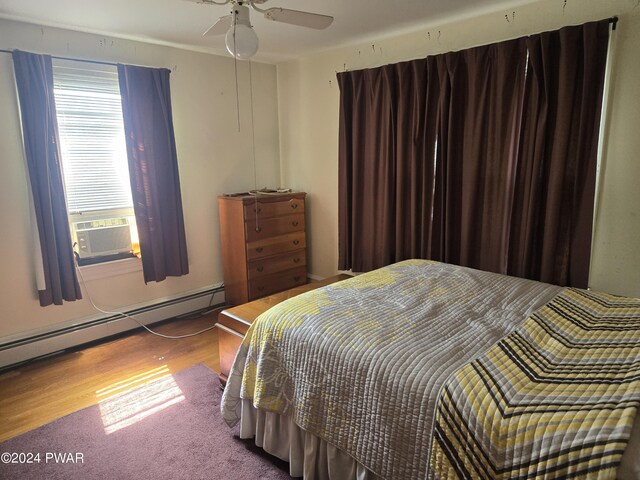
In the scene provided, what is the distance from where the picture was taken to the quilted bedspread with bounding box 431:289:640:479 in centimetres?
105

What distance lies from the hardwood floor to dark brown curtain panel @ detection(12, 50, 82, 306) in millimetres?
466

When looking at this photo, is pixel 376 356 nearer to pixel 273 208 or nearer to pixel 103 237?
pixel 273 208

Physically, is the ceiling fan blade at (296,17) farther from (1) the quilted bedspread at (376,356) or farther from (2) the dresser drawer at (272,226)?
(2) the dresser drawer at (272,226)

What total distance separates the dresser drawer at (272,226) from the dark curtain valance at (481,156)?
1.67 feet

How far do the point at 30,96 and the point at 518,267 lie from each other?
11.2 ft

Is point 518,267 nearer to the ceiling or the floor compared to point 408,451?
nearer to the ceiling

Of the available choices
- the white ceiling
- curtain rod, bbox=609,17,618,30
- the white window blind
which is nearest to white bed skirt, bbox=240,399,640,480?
the white window blind

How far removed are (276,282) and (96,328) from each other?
1.52 metres

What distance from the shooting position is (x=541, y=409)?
115 centimetres

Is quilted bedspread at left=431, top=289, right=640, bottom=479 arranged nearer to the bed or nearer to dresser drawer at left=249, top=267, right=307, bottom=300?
the bed

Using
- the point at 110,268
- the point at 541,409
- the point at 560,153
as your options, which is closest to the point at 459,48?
the point at 560,153

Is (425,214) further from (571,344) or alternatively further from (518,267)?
(571,344)

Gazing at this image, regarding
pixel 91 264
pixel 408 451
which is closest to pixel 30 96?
pixel 91 264

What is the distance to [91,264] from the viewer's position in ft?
10.3
